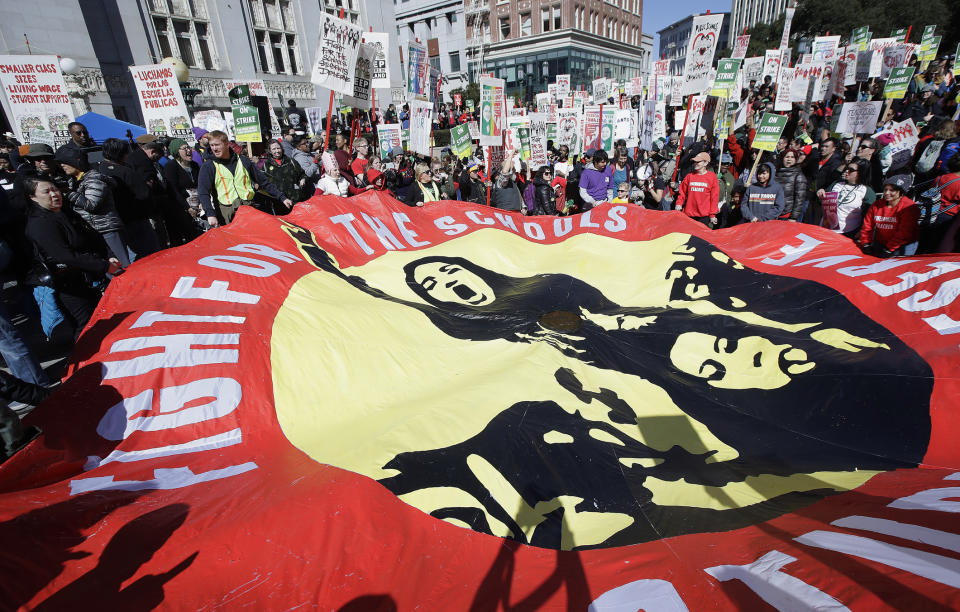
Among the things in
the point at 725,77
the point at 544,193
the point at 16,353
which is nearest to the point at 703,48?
the point at 725,77

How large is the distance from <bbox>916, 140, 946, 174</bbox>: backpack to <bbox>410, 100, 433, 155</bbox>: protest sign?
26.1ft

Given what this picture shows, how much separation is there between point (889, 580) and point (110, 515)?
2.80 metres

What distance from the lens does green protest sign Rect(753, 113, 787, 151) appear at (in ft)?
24.1

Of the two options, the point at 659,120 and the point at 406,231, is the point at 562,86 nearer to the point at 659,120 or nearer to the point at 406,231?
the point at 659,120

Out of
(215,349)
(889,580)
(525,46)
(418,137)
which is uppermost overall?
(525,46)

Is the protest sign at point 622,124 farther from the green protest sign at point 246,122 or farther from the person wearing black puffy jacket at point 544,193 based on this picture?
the green protest sign at point 246,122

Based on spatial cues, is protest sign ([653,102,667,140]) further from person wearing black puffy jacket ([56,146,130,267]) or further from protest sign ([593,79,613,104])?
person wearing black puffy jacket ([56,146,130,267])

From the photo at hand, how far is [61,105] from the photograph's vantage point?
8.54 m

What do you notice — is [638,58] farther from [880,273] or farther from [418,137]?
[880,273]

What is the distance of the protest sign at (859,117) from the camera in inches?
367

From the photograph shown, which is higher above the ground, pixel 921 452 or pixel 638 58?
pixel 638 58

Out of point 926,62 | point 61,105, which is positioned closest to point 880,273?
point 61,105

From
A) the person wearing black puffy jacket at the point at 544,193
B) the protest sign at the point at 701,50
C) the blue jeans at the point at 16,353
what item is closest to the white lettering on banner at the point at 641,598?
the blue jeans at the point at 16,353

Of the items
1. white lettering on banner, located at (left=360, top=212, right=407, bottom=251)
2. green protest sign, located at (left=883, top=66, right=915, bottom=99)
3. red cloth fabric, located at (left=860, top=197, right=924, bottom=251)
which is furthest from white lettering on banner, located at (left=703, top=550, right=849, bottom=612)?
green protest sign, located at (left=883, top=66, right=915, bottom=99)
